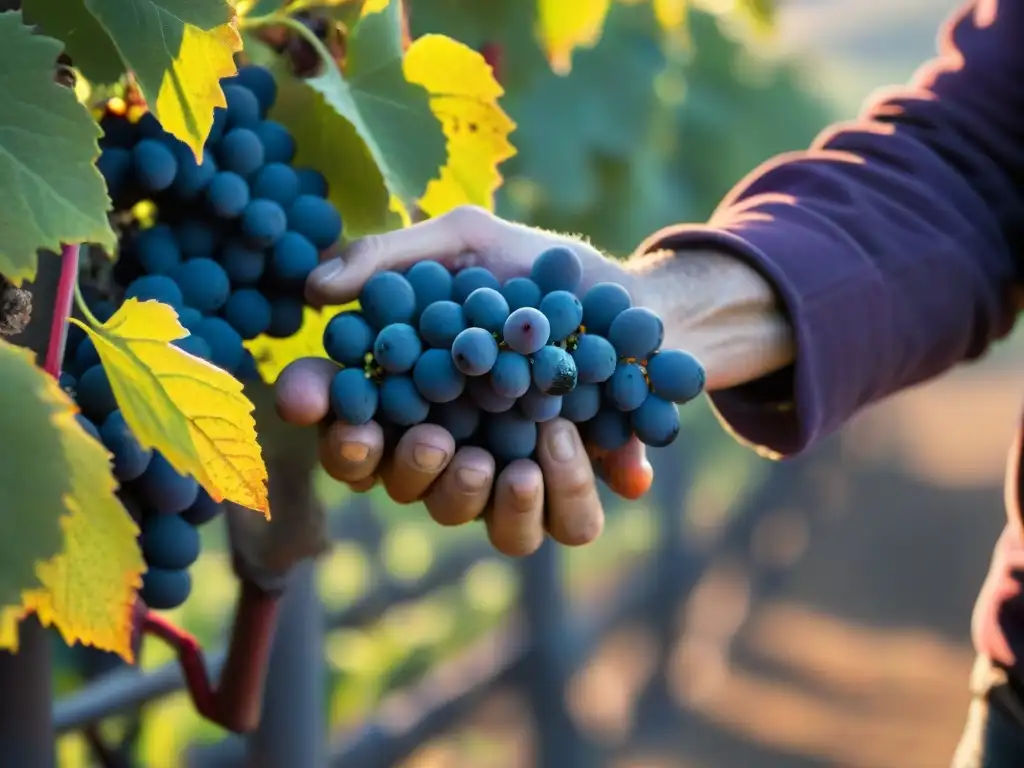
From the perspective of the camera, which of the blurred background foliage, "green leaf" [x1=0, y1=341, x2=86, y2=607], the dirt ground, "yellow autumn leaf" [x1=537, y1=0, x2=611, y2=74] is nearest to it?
"green leaf" [x1=0, y1=341, x2=86, y2=607]

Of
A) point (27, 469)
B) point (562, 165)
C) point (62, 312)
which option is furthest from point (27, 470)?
point (562, 165)

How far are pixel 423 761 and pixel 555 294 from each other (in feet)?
6.68

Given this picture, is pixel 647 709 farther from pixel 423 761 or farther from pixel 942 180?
pixel 942 180

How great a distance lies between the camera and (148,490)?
1.40 ft

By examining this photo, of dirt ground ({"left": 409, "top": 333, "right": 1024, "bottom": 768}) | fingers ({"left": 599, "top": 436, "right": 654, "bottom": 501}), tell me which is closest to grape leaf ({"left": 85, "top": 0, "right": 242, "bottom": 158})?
fingers ({"left": 599, "top": 436, "right": 654, "bottom": 501})

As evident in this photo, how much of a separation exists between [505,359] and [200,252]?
0.14 m

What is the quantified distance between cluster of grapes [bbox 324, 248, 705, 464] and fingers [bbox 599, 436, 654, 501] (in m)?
0.02

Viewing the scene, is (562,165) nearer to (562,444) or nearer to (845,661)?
(562,444)

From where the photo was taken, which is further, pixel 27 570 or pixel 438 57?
pixel 438 57

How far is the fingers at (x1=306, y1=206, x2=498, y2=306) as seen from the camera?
48 cm

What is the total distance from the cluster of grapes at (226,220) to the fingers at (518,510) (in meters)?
0.12

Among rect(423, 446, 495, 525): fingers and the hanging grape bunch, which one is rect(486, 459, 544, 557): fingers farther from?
the hanging grape bunch

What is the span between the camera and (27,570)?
28cm

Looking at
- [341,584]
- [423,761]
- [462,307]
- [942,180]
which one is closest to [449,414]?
[462,307]
